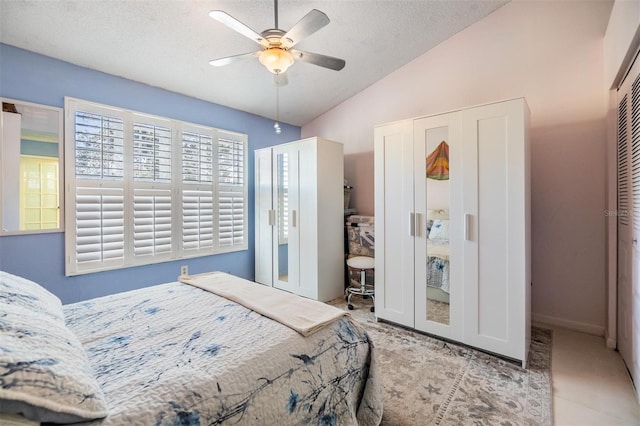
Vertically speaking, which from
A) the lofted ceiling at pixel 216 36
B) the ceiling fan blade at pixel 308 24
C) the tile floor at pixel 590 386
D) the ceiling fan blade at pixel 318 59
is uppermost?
the lofted ceiling at pixel 216 36

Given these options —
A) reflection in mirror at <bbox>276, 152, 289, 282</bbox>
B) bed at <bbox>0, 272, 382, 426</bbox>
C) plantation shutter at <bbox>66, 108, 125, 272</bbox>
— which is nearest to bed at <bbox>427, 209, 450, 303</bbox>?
bed at <bbox>0, 272, 382, 426</bbox>

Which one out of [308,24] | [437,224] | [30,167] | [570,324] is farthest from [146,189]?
[570,324]

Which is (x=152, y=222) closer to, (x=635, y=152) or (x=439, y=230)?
(x=439, y=230)

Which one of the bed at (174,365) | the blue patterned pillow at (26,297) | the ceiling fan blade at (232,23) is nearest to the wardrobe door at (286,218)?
the ceiling fan blade at (232,23)

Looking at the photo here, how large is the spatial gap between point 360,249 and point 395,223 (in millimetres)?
1135

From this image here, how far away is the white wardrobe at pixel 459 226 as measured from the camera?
215 cm

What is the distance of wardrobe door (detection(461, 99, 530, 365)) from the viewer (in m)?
2.12

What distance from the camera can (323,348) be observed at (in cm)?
134

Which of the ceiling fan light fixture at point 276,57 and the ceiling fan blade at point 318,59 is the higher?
the ceiling fan blade at point 318,59

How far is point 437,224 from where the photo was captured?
8.36 feet

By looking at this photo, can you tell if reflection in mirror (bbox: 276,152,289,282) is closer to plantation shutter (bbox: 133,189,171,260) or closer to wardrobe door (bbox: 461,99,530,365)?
plantation shutter (bbox: 133,189,171,260)

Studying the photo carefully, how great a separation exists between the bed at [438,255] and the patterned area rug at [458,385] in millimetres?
441

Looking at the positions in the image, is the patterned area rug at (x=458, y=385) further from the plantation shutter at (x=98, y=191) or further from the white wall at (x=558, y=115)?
the plantation shutter at (x=98, y=191)

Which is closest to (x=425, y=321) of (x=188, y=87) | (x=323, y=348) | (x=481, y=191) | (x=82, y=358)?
(x=481, y=191)
